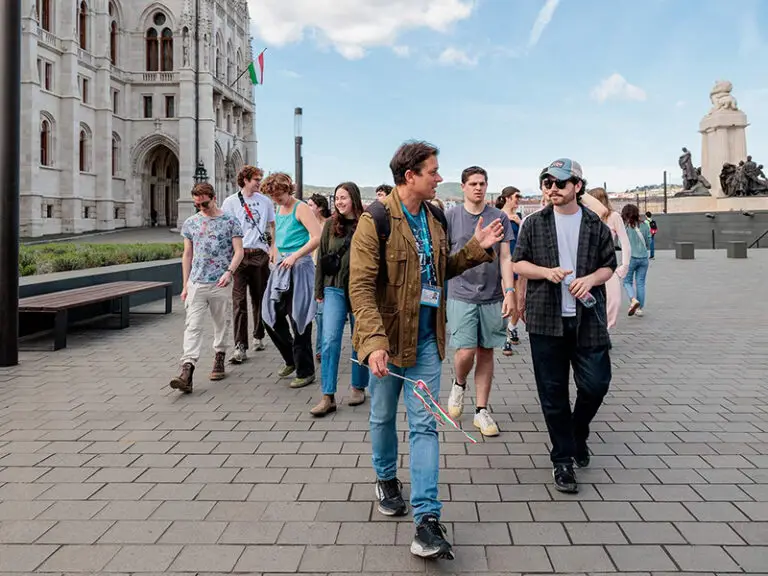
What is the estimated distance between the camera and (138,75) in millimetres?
50250

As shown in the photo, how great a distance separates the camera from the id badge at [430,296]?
317 centimetres

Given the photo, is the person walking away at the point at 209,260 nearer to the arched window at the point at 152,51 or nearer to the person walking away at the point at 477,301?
the person walking away at the point at 477,301

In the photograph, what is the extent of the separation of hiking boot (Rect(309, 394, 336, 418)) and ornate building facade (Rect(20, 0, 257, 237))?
3763 centimetres

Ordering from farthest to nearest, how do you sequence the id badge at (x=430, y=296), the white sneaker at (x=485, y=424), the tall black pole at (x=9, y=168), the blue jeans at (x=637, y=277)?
the blue jeans at (x=637, y=277) → the tall black pole at (x=9, y=168) → the white sneaker at (x=485, y=424) → the id badge at (x=430, y=296)

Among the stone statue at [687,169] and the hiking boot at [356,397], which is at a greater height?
the stone statue at [687,169]

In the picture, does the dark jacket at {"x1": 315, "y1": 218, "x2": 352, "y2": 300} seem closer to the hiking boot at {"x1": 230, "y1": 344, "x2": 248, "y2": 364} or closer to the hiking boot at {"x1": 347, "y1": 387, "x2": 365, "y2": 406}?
the hiking boot at {"x1": 347, "y1": 387, "x2": 365, "y2": 406}

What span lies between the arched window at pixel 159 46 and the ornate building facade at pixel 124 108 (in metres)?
0.08

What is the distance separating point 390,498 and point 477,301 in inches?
77.8

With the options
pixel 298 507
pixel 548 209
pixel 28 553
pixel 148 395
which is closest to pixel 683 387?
pixel 548 209

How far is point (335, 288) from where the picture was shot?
5375mm

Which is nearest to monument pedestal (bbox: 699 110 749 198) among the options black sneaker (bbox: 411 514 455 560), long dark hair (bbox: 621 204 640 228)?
long dark hair (bbox: 621 204 640 228)

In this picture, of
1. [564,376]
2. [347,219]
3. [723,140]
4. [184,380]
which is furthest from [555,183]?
[723,140]

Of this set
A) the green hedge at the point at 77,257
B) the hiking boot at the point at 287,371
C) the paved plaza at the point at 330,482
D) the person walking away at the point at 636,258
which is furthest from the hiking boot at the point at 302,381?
the green hedge at the point at 77,257

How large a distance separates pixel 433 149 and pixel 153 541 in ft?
7.50
